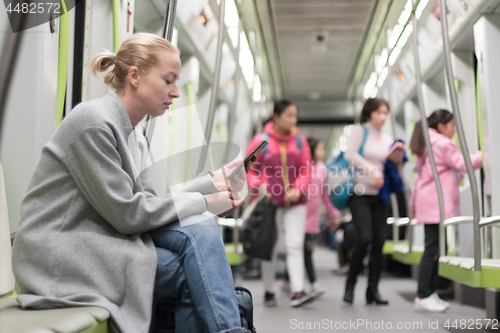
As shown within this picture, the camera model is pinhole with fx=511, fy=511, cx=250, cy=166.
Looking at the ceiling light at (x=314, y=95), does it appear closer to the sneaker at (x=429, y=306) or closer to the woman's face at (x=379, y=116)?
the woman's face at (x=379, y=116)

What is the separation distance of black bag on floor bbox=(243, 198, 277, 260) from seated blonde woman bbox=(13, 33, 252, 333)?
2.19 m

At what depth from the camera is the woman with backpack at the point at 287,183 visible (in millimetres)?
3705

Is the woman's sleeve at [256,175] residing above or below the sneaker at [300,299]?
above

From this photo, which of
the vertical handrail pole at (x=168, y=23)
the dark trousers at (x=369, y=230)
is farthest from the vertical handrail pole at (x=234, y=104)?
the vertical handrail pole at (x=168, y=23)

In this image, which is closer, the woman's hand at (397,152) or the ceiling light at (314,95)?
the woman's hand at (397,152)

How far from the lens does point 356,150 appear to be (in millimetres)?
3859

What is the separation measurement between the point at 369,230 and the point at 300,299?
697 millimetres

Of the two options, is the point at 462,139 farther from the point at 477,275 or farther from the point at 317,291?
the point at 317,291

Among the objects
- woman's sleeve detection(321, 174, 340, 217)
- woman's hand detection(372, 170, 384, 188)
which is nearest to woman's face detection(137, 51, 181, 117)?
woman's hand detection(372, 170, 384, 188)

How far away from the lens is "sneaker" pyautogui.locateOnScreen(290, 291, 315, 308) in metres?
3.58

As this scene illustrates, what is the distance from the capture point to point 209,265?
1440 millimetres

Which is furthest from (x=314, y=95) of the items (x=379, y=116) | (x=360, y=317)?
(x=360, y=317)

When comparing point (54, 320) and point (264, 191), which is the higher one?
point (264, 191)

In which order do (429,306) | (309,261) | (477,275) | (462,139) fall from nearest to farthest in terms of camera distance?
1. (477,275)
2. (462,139)
3. (429,306)
4. (309,261)
